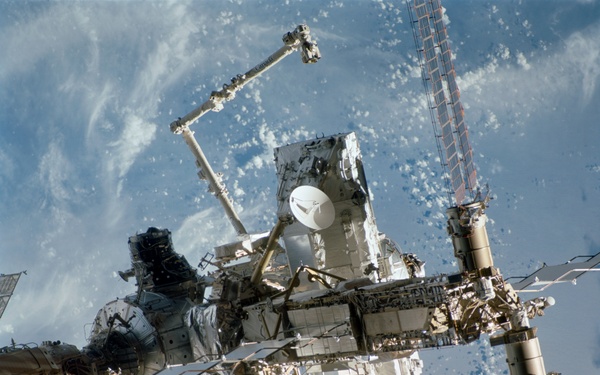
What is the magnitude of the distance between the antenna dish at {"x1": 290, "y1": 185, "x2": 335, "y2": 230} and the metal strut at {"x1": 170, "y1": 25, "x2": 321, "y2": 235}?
8.40 meters

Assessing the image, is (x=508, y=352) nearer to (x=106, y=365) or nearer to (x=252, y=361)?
(x=252, y=361)

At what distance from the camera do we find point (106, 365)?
27625 millimetres

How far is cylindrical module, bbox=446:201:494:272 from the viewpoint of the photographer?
18891 mm

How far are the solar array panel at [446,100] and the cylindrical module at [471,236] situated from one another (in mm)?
1527

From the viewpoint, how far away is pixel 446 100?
925 inches

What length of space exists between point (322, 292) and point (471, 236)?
503 cm

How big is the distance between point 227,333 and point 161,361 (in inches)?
276

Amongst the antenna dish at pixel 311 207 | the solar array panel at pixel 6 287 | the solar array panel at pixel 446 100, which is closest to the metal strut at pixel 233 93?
the solar array panel at pixel 446 100

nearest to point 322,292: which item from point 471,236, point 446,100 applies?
point 471,236

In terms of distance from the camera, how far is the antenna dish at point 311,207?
79.7 ft

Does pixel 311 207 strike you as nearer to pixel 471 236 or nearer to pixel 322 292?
pixel 322 292

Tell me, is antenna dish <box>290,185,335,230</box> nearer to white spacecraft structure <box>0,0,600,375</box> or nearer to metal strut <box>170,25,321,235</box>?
white spacecraft structure <box>0,0,600,375</box>

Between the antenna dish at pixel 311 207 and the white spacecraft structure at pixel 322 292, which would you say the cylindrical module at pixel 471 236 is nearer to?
the white spacecraft structure at pixel 322 292

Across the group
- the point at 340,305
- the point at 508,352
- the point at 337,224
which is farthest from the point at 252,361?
the point at 337,224
